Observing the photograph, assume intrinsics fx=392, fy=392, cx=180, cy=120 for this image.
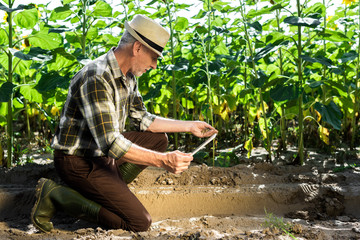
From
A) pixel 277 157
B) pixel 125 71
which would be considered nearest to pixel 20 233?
pixel 125 71

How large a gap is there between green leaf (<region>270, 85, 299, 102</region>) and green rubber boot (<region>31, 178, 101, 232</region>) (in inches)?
62.3

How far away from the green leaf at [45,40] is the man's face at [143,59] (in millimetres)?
1340

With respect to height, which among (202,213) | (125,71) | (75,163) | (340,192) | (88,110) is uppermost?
(125,71)

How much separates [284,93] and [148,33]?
4.43 ft

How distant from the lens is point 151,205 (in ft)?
9.41

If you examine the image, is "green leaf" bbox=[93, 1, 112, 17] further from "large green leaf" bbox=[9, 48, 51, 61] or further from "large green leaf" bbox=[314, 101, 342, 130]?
"large green leaf" bbox=[314, 101, 342, 130]

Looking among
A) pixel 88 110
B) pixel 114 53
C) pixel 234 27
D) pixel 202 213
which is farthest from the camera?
pixel 234 27

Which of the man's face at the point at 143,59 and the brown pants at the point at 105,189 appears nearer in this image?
the man's face at the point at 143,59

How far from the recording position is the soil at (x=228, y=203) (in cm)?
234

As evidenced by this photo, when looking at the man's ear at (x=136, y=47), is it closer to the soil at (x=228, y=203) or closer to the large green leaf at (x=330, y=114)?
the soil at (x=228, y=203)

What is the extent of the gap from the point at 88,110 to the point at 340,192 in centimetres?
193

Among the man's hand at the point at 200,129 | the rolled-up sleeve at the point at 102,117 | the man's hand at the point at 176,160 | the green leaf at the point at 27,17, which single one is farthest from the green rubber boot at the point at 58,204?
the green leaf at the point at 27,17

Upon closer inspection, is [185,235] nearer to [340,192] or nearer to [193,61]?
[340,192]

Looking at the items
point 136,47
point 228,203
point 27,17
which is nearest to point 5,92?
point 27,17
